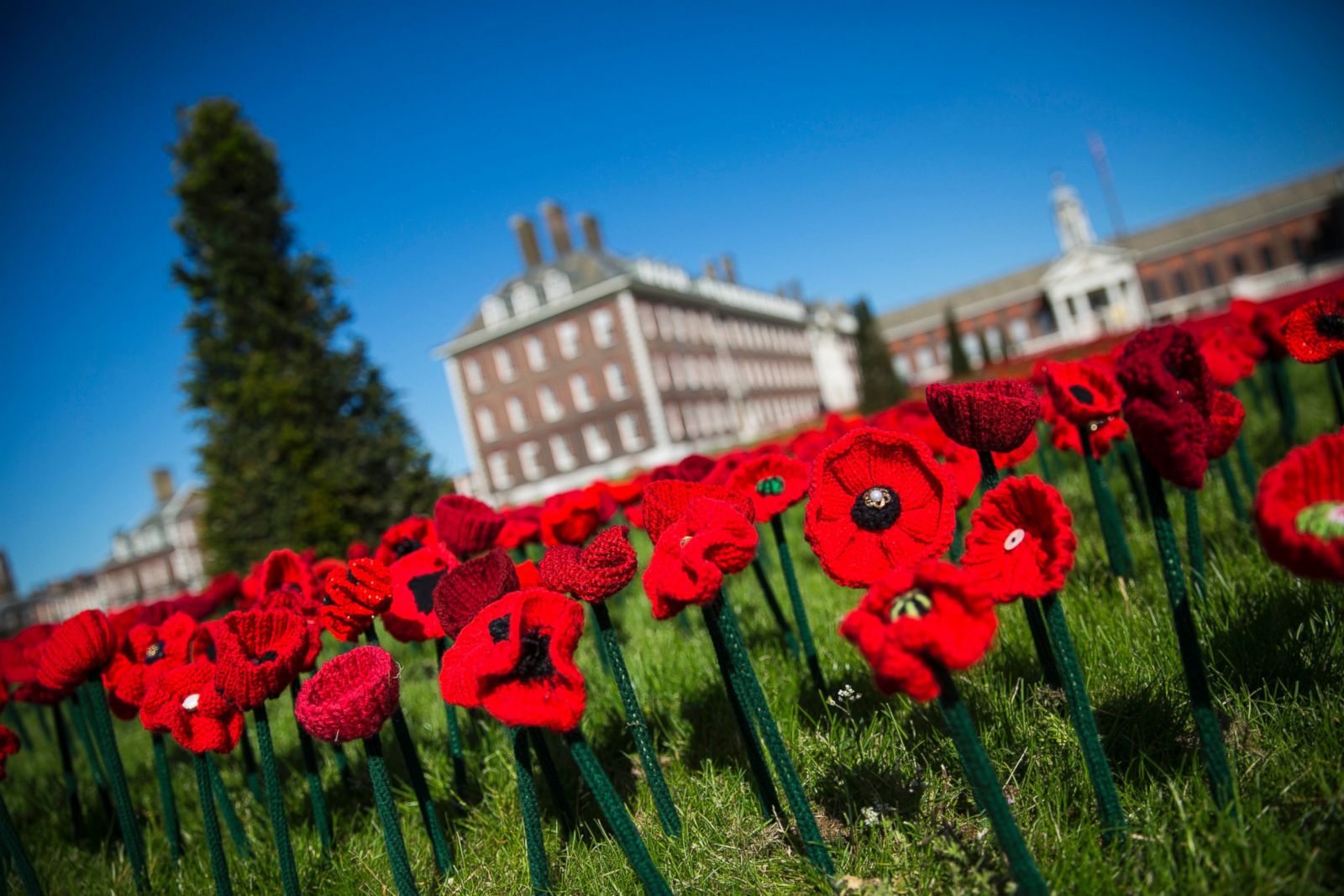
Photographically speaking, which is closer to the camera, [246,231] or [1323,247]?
[246,231]

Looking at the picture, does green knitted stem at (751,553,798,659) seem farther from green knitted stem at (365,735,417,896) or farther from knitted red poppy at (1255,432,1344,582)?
knitted red poppy at (1255,432,1344,582)

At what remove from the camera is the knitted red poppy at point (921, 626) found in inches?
35.3

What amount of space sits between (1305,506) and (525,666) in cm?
105

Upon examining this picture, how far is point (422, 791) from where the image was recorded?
5.45 feet

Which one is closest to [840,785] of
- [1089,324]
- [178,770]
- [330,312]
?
[178,770]

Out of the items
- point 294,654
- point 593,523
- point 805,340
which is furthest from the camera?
point 805,340

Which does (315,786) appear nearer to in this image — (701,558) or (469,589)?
(469,589)

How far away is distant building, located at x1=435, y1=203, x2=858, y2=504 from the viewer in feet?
115

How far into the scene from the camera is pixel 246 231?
12.0 metres

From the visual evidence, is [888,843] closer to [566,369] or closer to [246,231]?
[246,231]

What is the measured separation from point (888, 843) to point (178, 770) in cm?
342

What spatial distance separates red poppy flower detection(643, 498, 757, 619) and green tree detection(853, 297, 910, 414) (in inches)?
1291

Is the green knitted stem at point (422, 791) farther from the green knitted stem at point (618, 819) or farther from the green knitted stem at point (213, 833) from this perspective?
the green knitted stem at point (618, 819)

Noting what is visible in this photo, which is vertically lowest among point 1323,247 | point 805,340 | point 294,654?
point 294,654
